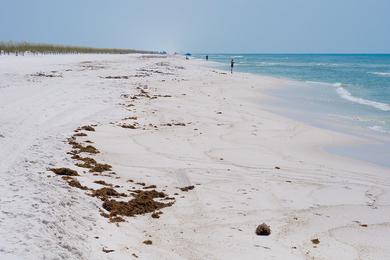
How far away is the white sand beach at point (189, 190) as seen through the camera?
4668 millimetres

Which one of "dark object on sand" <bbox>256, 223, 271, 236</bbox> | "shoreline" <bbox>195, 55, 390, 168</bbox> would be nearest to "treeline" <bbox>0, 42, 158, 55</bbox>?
"shoreline" <bbox>195, 55, 390, 168</bbox>

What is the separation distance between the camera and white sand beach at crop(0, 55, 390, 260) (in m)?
4.67

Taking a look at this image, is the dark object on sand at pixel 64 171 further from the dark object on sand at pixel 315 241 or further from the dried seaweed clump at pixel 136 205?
the dark object on sand at pixel 315 241

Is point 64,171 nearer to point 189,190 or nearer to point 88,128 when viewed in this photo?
point 189,190

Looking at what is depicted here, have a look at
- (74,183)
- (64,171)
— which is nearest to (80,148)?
(64,171)

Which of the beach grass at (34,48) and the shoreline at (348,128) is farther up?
the beach grass at (34,48)

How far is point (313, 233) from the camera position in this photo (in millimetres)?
5352

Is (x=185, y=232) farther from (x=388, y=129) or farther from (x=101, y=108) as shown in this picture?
(x=388, y=129)

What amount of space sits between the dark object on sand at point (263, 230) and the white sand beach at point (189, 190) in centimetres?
7

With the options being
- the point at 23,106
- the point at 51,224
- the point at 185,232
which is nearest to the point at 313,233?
the point at 185,232

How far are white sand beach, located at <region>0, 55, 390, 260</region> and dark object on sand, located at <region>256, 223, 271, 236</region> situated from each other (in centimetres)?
7

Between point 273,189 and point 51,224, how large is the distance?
3.57 metres

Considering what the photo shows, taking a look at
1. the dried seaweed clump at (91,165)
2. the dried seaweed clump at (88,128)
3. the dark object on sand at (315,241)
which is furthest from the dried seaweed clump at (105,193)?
the dried seaweed clump at (88,128)

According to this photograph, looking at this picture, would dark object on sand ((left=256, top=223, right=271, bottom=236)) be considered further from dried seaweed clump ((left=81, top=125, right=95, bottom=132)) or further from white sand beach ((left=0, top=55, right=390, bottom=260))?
dried seaweed clump ((left=81, top=125, right=95, bottom=132))
